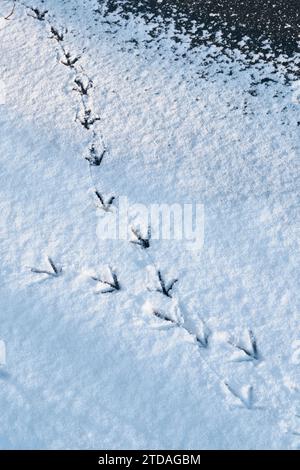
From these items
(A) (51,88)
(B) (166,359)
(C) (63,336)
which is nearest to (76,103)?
(A) (51,88)

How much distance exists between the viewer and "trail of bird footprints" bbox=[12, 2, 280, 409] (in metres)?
1.82

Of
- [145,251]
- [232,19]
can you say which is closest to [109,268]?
[145,251]

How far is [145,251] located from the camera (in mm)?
2174

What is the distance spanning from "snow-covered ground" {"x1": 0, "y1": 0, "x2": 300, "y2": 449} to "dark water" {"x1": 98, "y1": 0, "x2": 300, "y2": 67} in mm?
125

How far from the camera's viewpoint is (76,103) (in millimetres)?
2764

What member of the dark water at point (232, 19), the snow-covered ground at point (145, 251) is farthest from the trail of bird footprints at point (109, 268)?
the dark water at point (232, 19)

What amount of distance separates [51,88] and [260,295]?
175 centimetres

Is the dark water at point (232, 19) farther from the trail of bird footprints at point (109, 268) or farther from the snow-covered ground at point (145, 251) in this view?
the trail of bird footprints at point (109, 268)

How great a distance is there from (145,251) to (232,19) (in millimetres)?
1790

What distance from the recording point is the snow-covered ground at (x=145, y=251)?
1735 mm

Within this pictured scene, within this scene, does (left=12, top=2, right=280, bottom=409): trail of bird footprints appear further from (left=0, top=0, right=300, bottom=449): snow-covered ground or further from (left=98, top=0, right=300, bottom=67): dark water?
(left=98, top=0, right=300, bottom=67): dark water

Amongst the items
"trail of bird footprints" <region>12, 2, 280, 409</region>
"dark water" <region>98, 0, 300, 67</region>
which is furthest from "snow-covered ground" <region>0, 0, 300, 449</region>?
"dark water" <region>98, 0, 300, 67</region>

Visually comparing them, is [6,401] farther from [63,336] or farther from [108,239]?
[108,239]

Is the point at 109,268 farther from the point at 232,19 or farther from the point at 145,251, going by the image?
the point at 232,19
